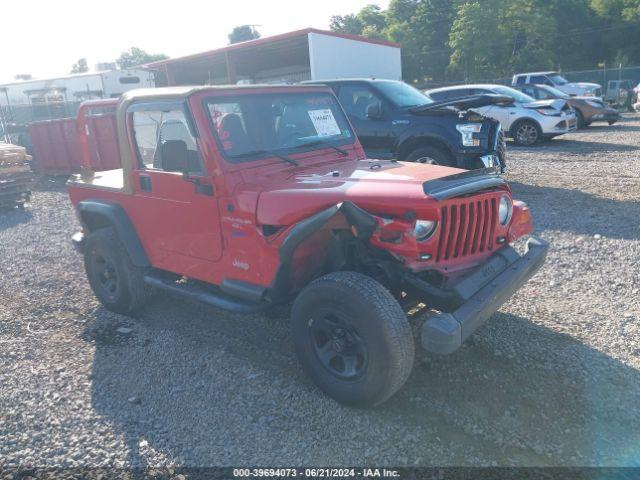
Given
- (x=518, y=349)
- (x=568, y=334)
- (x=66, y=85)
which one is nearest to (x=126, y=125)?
(x=518, y=349)

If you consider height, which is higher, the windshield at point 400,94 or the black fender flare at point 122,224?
the windshield at point 400,94

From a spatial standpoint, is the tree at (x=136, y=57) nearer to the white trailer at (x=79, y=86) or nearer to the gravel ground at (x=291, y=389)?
the white trailer at (x=79, y=86)

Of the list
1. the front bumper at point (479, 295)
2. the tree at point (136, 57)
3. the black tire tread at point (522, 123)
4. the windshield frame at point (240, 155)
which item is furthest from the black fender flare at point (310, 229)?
the tree at point (136, 57)

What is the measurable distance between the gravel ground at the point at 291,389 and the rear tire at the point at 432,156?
2.72 metres

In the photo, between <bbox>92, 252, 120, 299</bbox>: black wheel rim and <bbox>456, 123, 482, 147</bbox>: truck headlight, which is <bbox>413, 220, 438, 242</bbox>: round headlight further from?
<bbox>456, 123, 482, 147</bbox>: truck headlight

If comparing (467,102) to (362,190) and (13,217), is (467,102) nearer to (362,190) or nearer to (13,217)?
(362,190)

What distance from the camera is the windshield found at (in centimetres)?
881

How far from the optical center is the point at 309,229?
3.27m

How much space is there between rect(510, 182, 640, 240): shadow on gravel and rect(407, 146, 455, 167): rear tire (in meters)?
1.46

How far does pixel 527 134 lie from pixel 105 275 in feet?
40.2

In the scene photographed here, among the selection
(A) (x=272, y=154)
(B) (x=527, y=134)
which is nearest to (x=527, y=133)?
(B) (x=527, y=134)

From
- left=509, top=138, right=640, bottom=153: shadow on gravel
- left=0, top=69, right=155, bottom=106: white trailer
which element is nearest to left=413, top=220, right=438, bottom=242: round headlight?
left=509, top=138, right=640, bottom=153: shadow on gravel

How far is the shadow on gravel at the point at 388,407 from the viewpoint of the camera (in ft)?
9.74

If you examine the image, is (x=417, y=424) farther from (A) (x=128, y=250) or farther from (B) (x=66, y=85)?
(B) (x=66, y=85)
